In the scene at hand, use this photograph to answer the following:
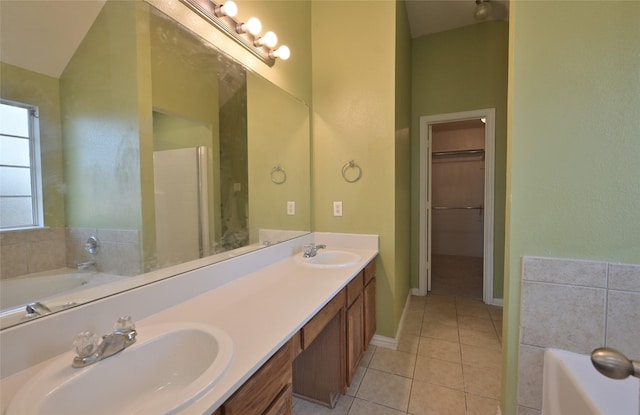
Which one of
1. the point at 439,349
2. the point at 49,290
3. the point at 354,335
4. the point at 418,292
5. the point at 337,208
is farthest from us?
the point at 418,292

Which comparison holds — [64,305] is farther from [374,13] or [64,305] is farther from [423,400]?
[374,13]

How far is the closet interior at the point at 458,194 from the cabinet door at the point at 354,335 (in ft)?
10.1

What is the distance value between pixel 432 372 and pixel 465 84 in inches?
113

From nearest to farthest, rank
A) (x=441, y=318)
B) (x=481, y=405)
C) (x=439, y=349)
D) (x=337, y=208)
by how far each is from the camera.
Result: 1. (x=481, y=405)
2. (x=439, y=349)
3. (x=337, y=208)
4. (x=441, y=318)

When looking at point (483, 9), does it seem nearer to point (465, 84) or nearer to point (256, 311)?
point (465, 84)

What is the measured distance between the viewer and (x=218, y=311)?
1022 mm

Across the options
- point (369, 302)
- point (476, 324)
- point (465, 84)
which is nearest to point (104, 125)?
point (369, 302)

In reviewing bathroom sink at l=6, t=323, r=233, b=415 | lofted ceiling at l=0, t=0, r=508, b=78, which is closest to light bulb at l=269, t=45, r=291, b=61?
lofted ceiling at l=0, t=0, r=508, b=78

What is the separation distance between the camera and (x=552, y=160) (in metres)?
1.08

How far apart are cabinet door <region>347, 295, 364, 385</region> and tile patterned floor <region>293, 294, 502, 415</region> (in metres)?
0.17

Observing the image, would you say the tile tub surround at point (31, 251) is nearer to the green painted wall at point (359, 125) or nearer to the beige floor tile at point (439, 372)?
the green painted wall at point (359, 125)

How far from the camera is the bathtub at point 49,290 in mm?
706

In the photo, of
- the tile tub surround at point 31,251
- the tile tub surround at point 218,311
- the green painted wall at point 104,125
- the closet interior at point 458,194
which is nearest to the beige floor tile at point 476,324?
the tile tub surround at point 218,311

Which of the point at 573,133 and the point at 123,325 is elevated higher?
the point at 573,133
